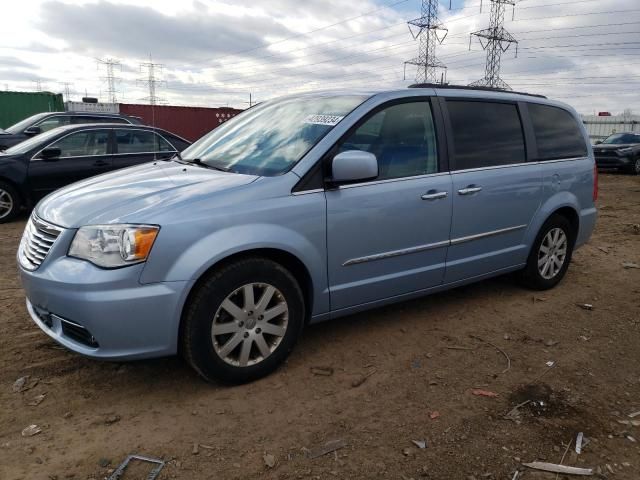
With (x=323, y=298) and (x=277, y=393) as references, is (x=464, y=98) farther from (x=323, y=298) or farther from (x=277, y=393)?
(x=277, y=393)

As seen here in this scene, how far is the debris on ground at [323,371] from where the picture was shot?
10.8ft

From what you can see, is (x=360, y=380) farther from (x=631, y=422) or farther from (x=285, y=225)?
(x=631, y=422)

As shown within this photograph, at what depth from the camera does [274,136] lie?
357 centimetres

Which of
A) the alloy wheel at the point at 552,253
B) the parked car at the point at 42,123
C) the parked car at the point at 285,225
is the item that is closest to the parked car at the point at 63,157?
the parked car at the point at 42,123

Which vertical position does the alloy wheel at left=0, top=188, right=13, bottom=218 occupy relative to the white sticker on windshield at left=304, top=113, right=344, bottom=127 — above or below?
below

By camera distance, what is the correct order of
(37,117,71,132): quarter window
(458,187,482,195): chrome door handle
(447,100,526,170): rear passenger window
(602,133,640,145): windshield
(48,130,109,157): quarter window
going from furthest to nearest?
(602,133,640,145): windshield < (37,117,71,132): quarter window < (48,130,109,157): quarter window < (447,100,526,170): rear passenger window < (458,187,482,195): chrome door handle

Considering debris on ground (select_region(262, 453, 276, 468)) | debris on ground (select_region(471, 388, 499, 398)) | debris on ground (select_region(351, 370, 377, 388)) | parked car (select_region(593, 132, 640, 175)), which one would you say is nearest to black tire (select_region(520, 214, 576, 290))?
debris on ground (select_region(471, 388, 499, 398))

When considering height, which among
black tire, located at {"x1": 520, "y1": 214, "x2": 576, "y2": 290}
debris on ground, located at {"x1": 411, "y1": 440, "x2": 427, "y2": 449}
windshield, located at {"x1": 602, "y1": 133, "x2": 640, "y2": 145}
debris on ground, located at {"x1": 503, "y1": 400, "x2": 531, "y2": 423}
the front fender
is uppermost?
windshield, located at {"x1": 602, "y1": 133, "x2": 640, "y2": 145}

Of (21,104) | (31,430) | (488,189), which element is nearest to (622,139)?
(488,189)

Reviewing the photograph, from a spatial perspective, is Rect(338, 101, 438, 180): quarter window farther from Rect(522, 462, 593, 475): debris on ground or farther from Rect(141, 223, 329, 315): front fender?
Rect(522, 462, 593, 475): debris on ground

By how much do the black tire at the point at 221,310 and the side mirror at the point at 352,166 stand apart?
0.65m

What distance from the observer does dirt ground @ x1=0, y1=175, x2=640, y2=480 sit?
2.45 metres

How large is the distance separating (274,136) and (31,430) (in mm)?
2224

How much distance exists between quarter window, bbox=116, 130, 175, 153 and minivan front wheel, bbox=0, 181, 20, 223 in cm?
165
